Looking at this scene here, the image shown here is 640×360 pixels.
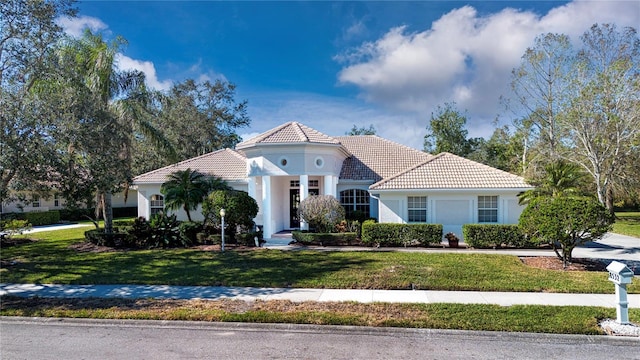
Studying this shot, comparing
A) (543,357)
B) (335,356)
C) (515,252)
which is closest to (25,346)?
(335,356)

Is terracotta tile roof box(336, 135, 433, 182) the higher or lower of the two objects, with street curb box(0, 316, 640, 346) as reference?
higher

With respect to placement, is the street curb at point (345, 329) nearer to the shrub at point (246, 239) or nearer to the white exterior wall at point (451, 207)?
the shrub at point (246, 239)

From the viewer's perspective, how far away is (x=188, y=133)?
3591 centimetres

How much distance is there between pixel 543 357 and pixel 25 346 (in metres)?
8.70

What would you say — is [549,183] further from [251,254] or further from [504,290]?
[251,254]

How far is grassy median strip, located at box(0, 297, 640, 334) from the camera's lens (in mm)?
6953

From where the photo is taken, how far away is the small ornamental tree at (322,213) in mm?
17734

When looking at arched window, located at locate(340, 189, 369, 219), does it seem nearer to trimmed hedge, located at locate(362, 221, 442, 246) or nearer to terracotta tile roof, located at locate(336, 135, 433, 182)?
terracotta tile roof, located at locate(336, 135, 433, 182)

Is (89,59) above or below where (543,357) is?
above

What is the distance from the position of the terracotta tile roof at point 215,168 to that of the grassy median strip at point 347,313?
46.5 ft

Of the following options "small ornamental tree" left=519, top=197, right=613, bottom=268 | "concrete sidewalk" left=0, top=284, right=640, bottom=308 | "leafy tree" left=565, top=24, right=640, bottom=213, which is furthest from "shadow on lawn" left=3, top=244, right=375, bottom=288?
"leafy tree" left=565, top=24, right=640, bottom=213

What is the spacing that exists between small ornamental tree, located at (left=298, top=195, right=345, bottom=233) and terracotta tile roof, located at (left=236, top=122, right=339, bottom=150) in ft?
10.9

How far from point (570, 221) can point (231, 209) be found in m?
13.1

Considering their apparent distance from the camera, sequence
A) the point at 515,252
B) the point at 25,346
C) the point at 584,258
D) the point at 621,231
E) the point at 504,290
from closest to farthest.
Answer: the point at 25,346, the point at 504,290, the point at 584,258, the point at 515,252, the point at 621,231
